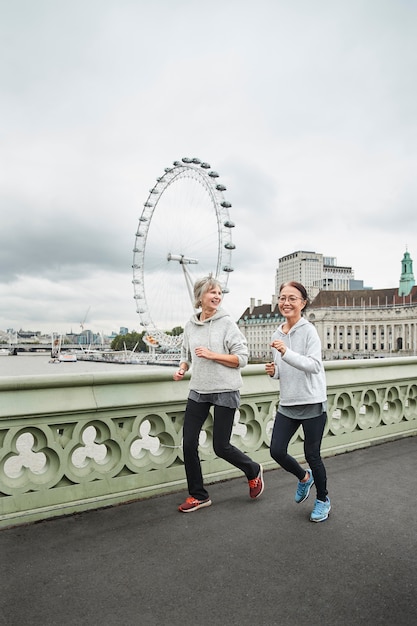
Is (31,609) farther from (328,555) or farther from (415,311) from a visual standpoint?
(415,311)

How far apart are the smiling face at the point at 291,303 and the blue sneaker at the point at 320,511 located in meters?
1.22

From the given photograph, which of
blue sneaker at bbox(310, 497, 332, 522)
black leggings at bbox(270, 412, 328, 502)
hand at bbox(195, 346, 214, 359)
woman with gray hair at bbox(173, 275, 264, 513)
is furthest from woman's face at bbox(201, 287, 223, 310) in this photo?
blue sneaker at bbox(310, 497, 332, 522)

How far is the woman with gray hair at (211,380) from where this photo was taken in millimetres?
3389

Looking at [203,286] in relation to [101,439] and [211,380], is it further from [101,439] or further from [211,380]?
[101,439]

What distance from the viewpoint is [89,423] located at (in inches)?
138

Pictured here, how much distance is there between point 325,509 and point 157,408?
1.41 meters

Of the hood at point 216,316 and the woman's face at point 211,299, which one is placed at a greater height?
the woman's face at point 211,299

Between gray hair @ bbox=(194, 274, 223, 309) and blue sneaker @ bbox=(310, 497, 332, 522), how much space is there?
157cm

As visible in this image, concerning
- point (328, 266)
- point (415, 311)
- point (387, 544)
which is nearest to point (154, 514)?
point (387, 544)

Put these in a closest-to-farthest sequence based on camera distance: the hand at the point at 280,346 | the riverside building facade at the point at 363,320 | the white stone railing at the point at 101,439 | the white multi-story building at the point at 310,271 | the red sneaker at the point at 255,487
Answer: the hand at the point at 280,346 → the white stone railing at the point at 101,439 → the red sneaker at the point at 255,487 → the riverside building facade at the point at 363,320 → the white multi-story building at the point at 310,271

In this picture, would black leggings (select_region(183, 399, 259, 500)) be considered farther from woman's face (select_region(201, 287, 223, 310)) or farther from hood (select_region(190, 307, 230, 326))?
woman's face (select_region(201, 287, 223, 310))

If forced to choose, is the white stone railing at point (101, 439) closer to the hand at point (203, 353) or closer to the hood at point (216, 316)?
the hood at point (216, 316)

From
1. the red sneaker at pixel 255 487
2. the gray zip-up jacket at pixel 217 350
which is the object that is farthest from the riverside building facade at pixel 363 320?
the gray zip-up jacket at pixel 217 350

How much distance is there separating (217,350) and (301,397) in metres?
0.65
